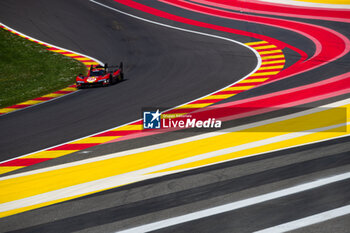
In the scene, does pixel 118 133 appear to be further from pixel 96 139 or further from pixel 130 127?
pixel 96 139

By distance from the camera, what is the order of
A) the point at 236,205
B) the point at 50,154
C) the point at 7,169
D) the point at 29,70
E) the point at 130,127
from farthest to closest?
the point at 29,70 < the point at 130,127 < the point at 50,154 < the point at 7,169 < the point at 236,205

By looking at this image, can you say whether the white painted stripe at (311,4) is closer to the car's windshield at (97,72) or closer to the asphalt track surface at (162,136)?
the asphalt track surface at (162,136)

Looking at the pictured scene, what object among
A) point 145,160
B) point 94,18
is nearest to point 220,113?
point 145,160

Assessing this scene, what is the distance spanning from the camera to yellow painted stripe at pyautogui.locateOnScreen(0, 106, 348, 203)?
9.51 m

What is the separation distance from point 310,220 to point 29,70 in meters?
19.9

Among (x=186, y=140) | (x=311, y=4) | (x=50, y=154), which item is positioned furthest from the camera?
(x=311, y=4)

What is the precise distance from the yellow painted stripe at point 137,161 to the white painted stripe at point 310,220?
13.5ft

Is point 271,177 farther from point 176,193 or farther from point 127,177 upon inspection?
point 127,177

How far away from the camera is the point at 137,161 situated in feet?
34.7

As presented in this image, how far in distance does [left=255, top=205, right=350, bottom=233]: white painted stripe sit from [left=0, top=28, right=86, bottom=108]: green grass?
46.4 feet

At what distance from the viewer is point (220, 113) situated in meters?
14.2

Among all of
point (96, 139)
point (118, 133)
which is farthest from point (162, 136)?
point (96, 139)

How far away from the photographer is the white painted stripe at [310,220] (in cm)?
664

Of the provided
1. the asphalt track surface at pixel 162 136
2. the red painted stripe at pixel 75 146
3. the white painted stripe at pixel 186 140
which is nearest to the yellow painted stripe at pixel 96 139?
the red painted stripe at pixel 75 146
